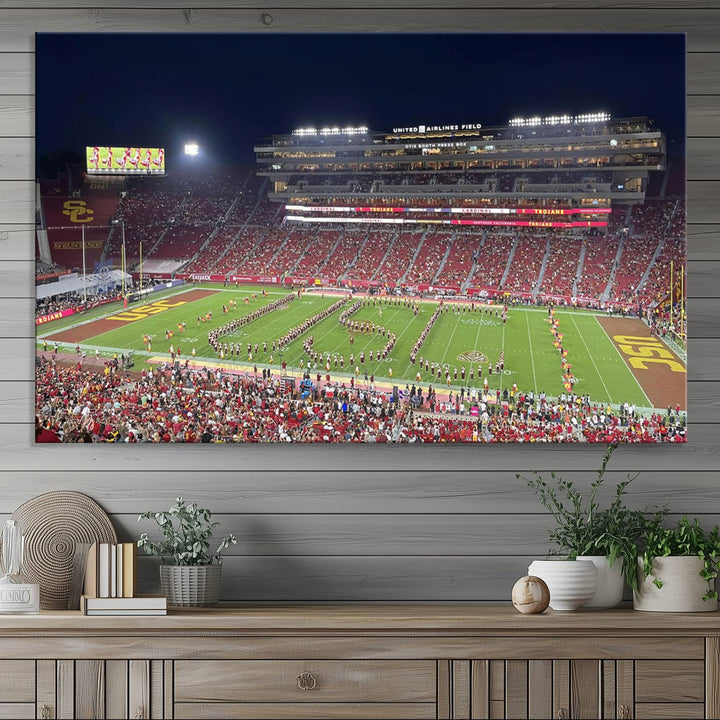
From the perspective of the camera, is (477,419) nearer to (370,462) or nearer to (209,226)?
(370,462)

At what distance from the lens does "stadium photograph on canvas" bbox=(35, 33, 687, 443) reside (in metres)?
3.20

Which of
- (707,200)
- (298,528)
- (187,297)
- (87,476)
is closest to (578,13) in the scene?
(707,200)

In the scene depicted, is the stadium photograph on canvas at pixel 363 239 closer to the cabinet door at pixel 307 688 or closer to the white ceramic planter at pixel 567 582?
the white ceramic planter at pixel 567 582

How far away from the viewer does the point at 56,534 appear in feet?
10.2

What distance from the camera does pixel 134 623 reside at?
8.86 ft

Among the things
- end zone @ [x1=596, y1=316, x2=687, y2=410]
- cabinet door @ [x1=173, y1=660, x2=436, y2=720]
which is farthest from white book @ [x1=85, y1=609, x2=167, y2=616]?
end zone @ [x1=596, y1=316, x2=687, y2=410]

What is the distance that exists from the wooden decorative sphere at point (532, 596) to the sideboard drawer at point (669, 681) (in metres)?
0.29

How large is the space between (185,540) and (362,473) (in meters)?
0.60

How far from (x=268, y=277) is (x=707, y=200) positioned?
1.46 meters

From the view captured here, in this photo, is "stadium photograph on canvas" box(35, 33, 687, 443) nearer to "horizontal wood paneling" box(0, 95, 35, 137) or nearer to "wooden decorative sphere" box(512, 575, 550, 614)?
"horizontal wood paneling" box(0, 95, 35, 137)

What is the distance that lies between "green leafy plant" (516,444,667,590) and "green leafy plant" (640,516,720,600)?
0.15 ft

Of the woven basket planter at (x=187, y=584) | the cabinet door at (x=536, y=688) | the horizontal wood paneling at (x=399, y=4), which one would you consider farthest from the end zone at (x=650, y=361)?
the woven basket planter at (x=187, y=584)

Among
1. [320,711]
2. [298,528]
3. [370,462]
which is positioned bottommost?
[320,711]

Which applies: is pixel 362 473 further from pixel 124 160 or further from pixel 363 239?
pixel 124 160
